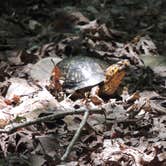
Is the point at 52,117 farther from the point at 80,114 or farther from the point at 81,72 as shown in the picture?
the point at 81,72

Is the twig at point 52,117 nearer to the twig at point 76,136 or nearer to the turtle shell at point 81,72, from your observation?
the twig at point 76,136

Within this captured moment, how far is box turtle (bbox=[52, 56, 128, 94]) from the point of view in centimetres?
529

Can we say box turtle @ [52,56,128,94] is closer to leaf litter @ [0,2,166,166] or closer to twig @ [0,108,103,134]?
leaf litter @ [0,2,166,166]

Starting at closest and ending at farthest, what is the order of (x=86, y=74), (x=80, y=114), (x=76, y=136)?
1. (x=76, y=136)
2. (x=80, y=114)
3. (x=86, y=74)

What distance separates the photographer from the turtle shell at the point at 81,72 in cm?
532

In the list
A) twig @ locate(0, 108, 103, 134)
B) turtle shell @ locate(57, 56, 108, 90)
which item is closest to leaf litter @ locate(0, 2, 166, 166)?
twig @ locate(0, 108, 103, 134)

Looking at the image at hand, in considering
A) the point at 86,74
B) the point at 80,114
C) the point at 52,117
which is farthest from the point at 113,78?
the point at 52,117

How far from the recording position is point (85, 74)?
5.41m

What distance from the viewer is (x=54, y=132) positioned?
4.42 m

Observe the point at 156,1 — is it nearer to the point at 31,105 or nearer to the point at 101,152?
the point at 31,105

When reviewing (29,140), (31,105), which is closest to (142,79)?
(31,105)

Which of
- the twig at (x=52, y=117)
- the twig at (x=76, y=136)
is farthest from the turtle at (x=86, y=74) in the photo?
the twig at (x=76, y=136)

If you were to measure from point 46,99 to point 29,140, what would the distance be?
0.86 metres

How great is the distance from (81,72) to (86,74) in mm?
63
